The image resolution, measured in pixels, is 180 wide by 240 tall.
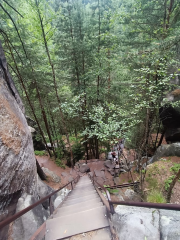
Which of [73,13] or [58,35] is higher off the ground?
[73,13]

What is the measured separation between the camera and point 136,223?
1.72m

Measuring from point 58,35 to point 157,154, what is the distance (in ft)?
35.1

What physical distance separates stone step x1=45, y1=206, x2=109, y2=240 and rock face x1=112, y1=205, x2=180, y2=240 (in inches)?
8.9

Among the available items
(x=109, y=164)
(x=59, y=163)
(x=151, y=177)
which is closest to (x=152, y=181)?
(x=151, y=177)

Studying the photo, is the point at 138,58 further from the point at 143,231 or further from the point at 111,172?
the point at 111,172

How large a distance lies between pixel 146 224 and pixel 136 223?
0.13m

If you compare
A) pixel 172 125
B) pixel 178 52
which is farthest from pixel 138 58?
pixel 172 125

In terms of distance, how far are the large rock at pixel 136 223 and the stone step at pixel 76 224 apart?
20 cm

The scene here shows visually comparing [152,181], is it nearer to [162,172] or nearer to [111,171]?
[162,172]

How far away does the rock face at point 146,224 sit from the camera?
1.52 m

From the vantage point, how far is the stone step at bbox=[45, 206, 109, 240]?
5.64 feet

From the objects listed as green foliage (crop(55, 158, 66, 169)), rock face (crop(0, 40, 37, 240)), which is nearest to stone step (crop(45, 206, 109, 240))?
rock face (crop(0, 40, 37, 240))

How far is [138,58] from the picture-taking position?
5.98 metres

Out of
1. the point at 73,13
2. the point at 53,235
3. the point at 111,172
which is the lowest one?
the point at 111,172
